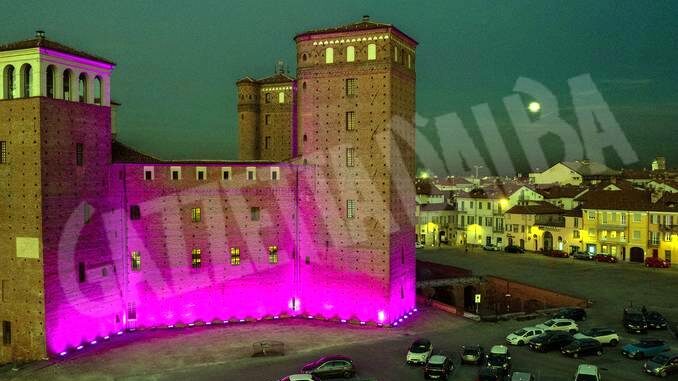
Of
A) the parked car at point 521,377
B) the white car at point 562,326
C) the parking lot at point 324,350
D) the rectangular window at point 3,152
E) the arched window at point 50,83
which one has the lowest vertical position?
the parking lot at point 324,350

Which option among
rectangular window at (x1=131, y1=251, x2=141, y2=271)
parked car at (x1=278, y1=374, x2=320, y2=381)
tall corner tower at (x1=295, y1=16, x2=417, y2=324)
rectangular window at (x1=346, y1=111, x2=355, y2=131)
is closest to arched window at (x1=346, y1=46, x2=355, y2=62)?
tall corner tower at (x1=295, y1=16, x2=417, y2=324)

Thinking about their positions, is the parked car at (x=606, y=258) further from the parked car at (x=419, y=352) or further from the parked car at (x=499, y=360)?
the parked car at (x=419, y=352)

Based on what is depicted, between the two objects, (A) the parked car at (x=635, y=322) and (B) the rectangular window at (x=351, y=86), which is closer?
(A) the parked car at (x=635, y=322)

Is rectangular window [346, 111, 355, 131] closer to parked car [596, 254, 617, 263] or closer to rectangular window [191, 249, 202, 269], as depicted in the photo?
rectangular window [191, 249, 202, 269]

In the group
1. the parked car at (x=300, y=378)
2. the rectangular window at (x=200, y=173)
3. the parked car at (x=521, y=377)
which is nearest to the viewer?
the parked car at (x=521, y=377)

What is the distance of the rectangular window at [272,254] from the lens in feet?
122

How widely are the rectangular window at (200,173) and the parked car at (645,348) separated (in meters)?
25.0

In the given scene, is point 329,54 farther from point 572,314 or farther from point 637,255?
→ point 637,255

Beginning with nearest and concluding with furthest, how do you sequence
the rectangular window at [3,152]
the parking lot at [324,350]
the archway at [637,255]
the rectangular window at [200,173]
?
1. the parking lot at [324,350]
2. the rectangular window at [3,152]
3. the rectangular window at [200,173]
4. the archway at [637,255]

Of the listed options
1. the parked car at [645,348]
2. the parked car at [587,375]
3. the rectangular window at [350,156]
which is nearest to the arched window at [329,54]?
the rectangular window at [350,156]

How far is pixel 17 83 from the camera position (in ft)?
96.6

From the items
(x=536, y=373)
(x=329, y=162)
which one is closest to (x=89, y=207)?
(x=329, y=162)

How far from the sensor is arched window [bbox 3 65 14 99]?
29781mm

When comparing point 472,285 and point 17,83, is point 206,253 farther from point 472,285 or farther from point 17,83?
point 472,285
